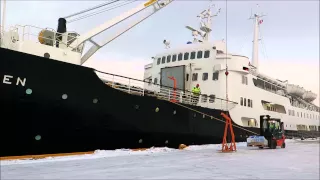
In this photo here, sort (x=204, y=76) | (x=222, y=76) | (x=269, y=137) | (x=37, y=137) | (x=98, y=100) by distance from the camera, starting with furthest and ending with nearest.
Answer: (x=204, y=76)
(x=222, y=76)
(x=269, y=137)
(x=98, y=100)
(x=37, y=137)

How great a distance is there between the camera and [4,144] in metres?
10.9

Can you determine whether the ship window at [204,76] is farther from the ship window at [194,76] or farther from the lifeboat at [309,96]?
the lifeboat at [309,96]

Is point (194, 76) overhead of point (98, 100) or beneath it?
overhead

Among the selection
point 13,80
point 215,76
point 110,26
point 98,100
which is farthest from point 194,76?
point 13,80

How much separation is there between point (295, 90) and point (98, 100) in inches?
1217

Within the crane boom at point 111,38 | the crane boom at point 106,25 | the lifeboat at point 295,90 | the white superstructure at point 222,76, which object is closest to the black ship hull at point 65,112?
the crane boom at point 106,25

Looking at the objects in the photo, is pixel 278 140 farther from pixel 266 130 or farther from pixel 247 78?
pixel 247 78

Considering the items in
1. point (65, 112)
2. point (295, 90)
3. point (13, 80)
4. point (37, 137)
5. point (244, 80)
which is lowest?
point (37, 137)

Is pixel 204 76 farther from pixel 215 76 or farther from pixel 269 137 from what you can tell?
pixel 269 137

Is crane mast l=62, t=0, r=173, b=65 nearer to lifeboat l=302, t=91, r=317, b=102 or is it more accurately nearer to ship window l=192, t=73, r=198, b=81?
ship window l=192, t=73, r=198, b=81

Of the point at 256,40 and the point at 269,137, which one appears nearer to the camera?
the point at 269,137

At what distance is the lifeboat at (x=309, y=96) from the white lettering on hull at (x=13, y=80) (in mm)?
39036

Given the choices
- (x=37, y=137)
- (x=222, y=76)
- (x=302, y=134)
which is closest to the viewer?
(x=37, y=137)

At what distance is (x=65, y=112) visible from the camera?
40.6 feet
